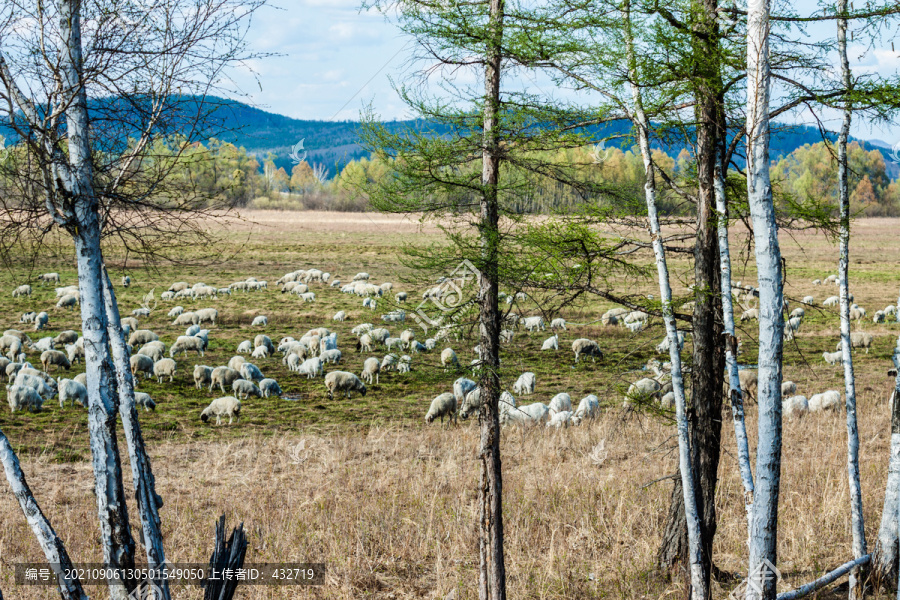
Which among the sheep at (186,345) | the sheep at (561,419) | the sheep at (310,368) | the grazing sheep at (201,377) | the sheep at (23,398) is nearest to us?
the sheep at (561,419)

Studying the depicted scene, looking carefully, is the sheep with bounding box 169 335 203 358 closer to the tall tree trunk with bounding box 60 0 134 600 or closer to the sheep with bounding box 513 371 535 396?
the sheep with bounding box 513 371 535 396

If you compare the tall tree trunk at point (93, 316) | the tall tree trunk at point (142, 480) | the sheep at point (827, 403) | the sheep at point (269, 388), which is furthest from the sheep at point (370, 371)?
the tall tree trunk at point (93, 316)

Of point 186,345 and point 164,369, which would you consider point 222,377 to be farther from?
point 186,345

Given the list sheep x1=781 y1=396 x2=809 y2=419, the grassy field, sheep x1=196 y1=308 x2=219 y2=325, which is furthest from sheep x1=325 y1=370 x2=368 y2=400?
sheep x1=196 y1=308 x2=219 y2=325

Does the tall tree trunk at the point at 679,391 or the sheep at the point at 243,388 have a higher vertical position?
the tall tree trunk at the point at 679,391

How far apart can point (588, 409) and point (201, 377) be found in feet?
35.2

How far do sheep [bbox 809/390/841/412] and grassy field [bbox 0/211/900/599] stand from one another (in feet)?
1.73

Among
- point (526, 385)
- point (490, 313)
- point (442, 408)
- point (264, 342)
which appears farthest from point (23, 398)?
point (490, 313)

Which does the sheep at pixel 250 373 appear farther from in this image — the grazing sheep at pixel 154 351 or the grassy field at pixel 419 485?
the grazing sheep at pixel 154 351

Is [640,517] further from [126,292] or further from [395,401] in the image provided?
[126,292]

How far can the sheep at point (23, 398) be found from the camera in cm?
1542

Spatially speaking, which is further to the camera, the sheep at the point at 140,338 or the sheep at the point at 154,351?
the sheep at the point at 140,338

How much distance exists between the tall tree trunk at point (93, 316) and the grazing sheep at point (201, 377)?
14.5 m

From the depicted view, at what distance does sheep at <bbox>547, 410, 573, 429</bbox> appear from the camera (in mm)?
14414
